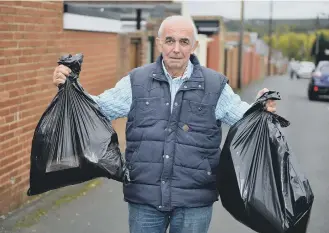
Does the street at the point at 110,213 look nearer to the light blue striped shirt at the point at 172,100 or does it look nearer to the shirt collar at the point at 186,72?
the light blue striped shirt at the point at 172,100

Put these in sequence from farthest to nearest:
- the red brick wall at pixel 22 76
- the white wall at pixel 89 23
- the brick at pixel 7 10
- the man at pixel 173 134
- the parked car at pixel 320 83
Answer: the parked car at pixel 320 83, the white wall at pixel 89 23, the red brick wall at pixel 22 76, the brick at pixel 7 10, the man at pixel 173 134

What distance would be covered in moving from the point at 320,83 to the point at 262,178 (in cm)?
1693

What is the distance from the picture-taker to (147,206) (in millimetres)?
3152

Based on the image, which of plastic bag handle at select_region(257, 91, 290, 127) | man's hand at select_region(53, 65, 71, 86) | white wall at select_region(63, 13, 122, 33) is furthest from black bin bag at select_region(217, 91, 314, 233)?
white wall at select_region(63, 13, 122, 33)

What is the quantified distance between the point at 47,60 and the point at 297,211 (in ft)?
13.2

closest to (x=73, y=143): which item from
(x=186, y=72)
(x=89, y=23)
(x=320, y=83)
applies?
(x=186, y=72)

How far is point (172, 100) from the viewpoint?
316 centimetres

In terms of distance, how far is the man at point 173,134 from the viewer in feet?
10.2

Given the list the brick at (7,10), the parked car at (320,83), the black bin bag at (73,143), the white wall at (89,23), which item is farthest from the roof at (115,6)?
the parked car at (320,83)

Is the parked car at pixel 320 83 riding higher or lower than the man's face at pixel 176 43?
lower

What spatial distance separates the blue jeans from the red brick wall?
265 centimetres

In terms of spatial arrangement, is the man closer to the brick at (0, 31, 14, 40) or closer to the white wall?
the brick at (0, 31, 14, 40)

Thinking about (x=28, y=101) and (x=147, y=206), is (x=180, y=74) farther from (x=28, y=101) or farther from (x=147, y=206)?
(x=28, y=101)

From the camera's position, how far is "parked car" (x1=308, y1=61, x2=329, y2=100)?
19344 mm
